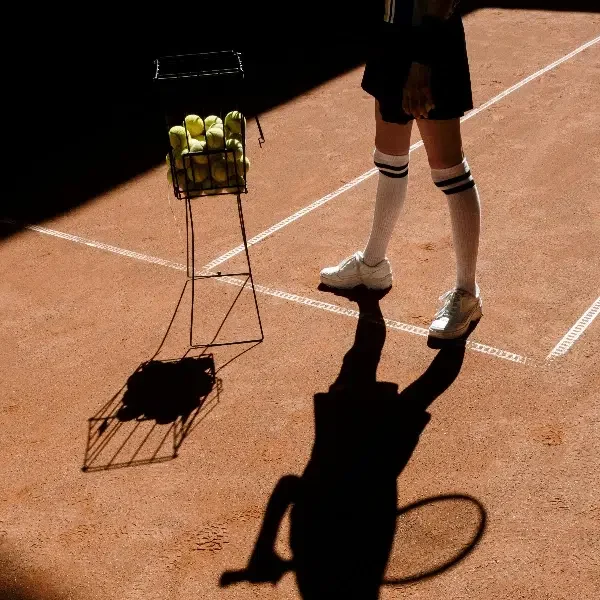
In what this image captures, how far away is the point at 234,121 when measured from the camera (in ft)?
15.4

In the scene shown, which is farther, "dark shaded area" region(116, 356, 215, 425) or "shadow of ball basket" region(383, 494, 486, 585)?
"dark shaded area" region(116, 356, 215, 425)

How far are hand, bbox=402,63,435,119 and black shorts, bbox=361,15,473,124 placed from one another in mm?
80

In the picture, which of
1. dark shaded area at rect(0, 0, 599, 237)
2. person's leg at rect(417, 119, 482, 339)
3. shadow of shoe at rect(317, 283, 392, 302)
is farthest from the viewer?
dark shaded area at rect(0, 0, 599, 237)

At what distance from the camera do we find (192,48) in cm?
1039

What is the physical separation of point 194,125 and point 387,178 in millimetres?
1013

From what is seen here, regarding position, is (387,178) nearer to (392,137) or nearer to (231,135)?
(392,137)

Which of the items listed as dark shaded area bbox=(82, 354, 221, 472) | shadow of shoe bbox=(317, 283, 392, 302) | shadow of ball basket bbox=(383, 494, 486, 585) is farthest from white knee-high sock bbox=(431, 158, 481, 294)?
shadow of ball basket bbox=(383, 494, 486, 585)

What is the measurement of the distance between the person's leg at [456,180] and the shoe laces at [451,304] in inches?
4.7

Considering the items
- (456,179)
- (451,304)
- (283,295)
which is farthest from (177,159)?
(451,304)

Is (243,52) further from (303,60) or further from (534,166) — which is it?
(534,166)

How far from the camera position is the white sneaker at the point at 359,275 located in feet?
17.4

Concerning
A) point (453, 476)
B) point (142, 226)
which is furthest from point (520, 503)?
point (142, 226)

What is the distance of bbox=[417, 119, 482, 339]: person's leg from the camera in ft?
15.0

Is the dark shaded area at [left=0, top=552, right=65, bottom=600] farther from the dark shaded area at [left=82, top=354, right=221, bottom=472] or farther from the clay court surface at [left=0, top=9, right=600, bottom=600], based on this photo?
the dark shaded area at [left=82, top=354, right=221, bottom=472]
